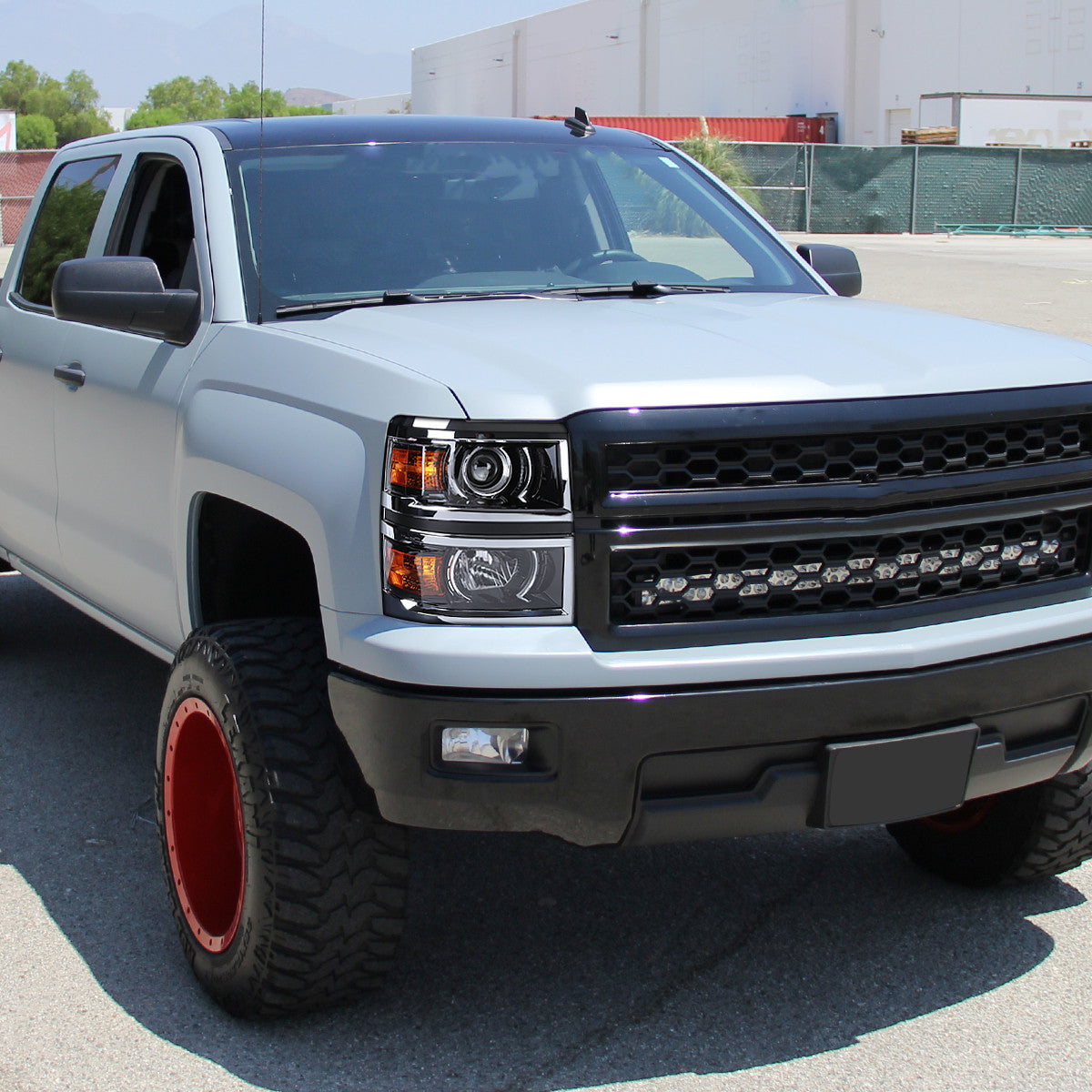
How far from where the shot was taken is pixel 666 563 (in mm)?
2678

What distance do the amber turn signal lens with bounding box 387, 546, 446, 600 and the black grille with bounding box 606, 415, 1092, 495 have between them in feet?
1.13

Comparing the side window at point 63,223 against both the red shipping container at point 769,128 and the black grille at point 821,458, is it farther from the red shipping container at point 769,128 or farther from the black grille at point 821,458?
the red shipping container at point 769,128

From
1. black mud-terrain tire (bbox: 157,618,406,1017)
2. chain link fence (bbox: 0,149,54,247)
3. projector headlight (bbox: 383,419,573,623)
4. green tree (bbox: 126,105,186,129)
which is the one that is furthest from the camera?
green tree (bbox: 126,105,186,129)

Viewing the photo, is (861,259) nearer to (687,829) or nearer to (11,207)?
(11,207)

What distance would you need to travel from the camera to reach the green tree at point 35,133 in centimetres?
11019

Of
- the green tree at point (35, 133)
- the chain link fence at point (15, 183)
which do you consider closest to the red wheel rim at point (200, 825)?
the chain link fence at point (15, 183)

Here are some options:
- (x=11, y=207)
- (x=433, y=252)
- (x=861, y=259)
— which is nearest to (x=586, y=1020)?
(x=433, y=252)

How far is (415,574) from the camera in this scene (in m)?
2.65

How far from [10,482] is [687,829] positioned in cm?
299

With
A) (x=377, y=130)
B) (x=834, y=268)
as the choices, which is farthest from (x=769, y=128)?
(x=377, y=130)

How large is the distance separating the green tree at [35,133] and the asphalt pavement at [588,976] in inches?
4471

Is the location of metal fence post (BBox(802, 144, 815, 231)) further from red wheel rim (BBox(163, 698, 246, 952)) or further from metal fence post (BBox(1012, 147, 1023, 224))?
red wheel rim (BBox(163, 698, 246, 952))

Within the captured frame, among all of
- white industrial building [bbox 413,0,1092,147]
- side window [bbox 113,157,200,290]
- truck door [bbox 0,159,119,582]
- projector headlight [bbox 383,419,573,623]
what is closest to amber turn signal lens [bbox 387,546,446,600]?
projector headlight [bbox 383,419,573,623]

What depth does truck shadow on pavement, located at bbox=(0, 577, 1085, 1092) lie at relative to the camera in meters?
3.05
